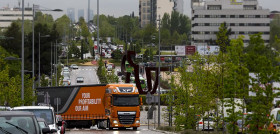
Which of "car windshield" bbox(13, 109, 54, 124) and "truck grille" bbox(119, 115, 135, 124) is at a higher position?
"car windshield" bbox(13, 109, 54, 124)

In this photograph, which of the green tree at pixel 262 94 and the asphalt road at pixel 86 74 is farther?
the asphalt road at pixel 86 74

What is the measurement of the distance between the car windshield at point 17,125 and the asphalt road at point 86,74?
334ft

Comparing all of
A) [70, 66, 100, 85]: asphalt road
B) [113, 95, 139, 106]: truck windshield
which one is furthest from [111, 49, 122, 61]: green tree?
[113, 95, 139, 106]: truck windshield

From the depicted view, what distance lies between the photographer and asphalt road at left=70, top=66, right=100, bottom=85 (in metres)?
124

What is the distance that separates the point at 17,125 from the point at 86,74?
122975 mm

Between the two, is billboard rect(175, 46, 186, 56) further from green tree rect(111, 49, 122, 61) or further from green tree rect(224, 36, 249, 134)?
green tree rect(224, 36, 249, 134)

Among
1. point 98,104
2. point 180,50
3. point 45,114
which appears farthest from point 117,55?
point 45,114

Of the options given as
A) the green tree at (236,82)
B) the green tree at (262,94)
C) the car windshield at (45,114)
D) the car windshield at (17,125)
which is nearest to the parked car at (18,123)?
the car windshield at (17,125)

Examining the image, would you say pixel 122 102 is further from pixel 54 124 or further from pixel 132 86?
pixel 54 124

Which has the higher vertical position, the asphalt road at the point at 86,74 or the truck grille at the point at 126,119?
the truck grille at the point at 126,119

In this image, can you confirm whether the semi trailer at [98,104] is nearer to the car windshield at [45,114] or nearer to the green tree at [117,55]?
the car windshield at [45,114]

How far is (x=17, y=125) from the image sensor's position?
671 inches

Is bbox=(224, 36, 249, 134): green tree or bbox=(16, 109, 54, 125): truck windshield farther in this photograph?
bbox=(16, 109, 54, 125): truck windshield

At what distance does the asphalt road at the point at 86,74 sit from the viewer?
407 ft
